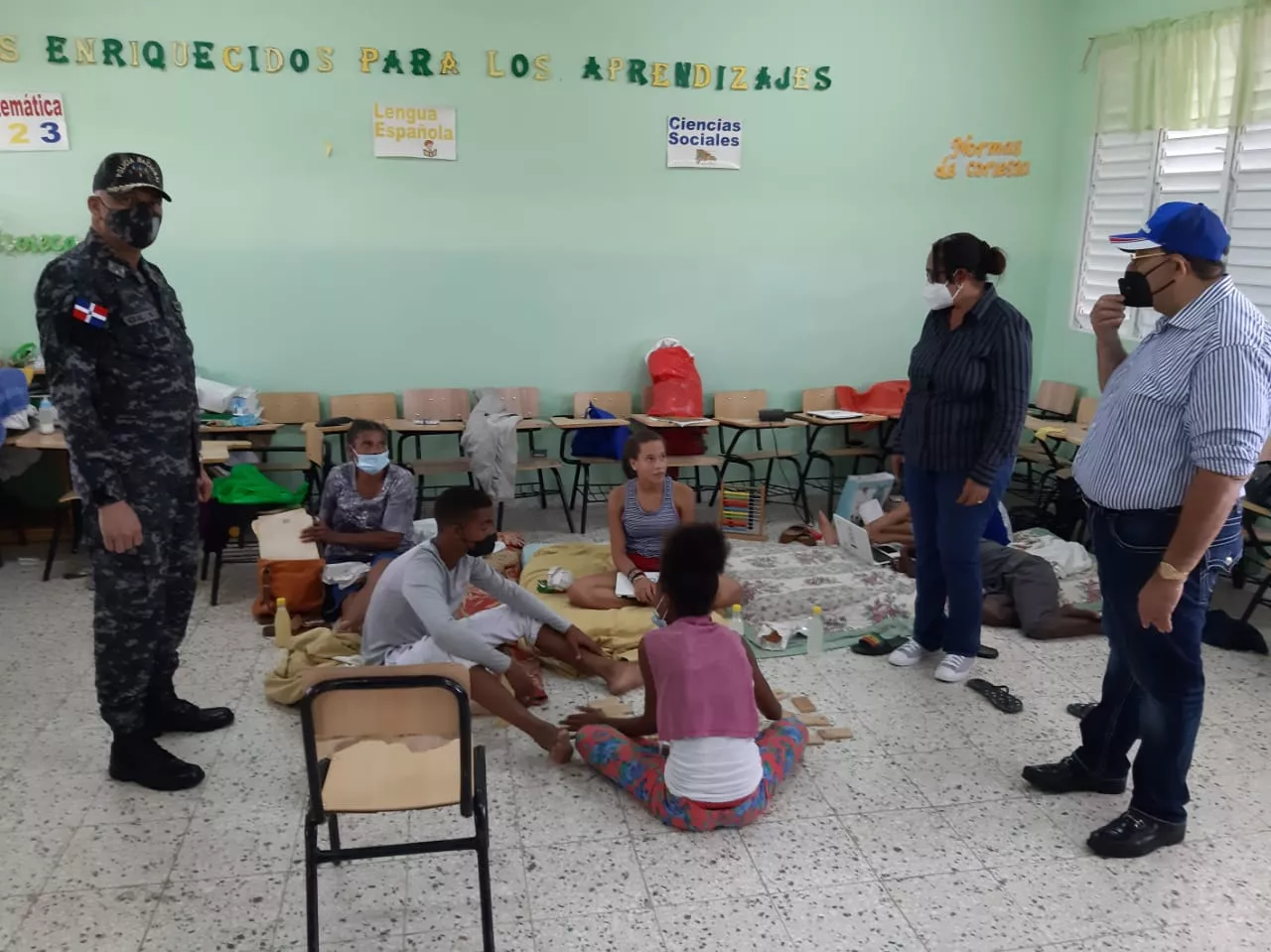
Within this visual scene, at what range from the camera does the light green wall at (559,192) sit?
539cm

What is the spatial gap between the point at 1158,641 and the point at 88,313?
2923 millimetres

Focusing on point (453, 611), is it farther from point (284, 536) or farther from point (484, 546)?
point (284, 536)

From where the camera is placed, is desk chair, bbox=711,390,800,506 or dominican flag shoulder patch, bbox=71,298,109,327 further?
desk chair, bbox=711,390,800,506

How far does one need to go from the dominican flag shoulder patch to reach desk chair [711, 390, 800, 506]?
13.3ft

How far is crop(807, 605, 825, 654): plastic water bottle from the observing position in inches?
155

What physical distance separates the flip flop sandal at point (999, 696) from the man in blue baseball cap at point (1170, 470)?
792 millimetres


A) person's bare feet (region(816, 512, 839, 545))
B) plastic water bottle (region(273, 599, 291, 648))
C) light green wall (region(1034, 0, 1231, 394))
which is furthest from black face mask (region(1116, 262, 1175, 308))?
light green wall (region(1034, 0, 1231, 394))

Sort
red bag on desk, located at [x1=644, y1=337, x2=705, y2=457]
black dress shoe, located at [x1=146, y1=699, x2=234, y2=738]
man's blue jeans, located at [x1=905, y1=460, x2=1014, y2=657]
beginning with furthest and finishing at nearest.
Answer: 1. red bag on desk, located at [x1=644, y1=337, x2=705, y2=457]
2. man's blue jeans, located at [x1=905, y1=460, x2=1014, y2=657]
3. black dress shoe, located at [x1=146, y1=699, x2=234, y2=738]

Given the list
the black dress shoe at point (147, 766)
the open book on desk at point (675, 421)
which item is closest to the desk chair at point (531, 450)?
the open book on desk at point (675, 421)

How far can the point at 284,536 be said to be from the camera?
4.18 metres

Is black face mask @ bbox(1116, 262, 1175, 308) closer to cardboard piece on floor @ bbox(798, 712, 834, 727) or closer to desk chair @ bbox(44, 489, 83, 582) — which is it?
cardboard piece on floor @ bbox(798, 712, 834, 727)

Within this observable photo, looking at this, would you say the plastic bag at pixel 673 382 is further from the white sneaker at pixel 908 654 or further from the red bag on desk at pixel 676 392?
the white sneaker at pixel 908 654

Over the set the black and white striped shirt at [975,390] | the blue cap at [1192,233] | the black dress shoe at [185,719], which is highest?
the blue cap at [1192,233]

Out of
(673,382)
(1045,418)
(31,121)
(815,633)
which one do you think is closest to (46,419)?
(31,121)
